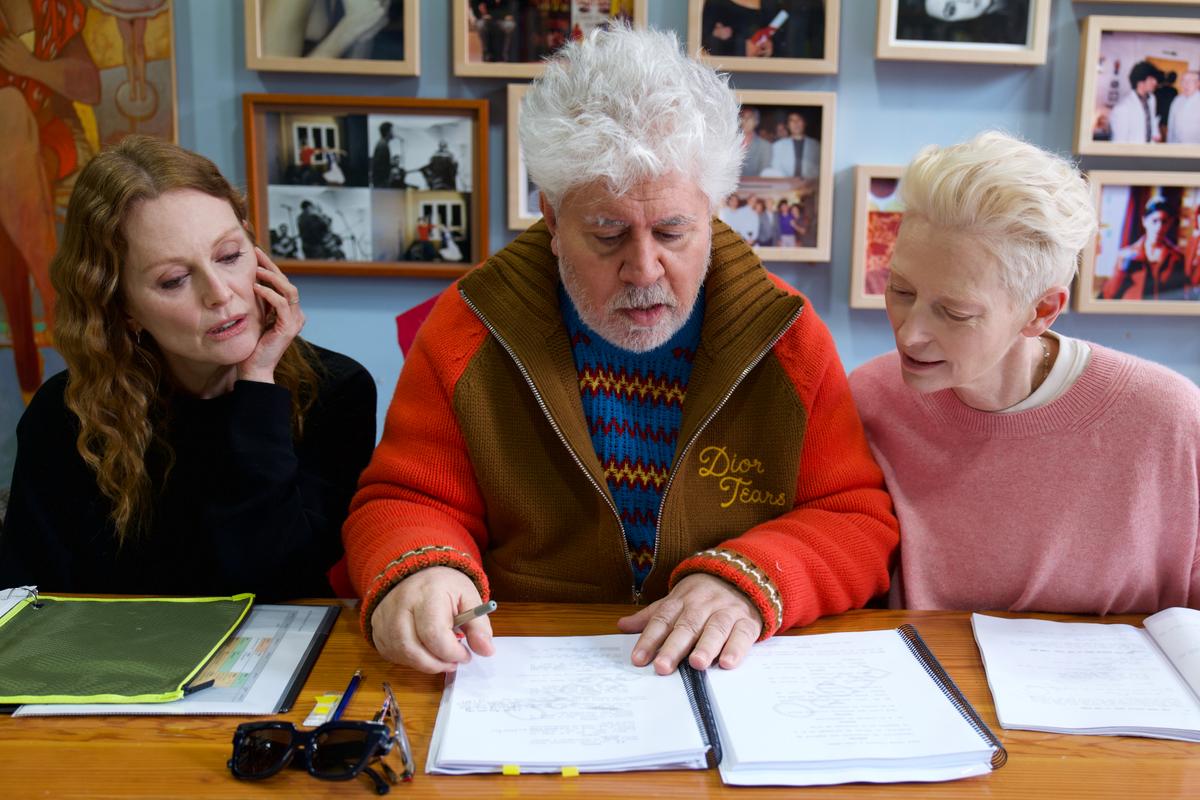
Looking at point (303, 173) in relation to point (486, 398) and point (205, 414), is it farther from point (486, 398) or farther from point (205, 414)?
point (486, 398)

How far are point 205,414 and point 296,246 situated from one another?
95 cm

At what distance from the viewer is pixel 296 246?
92.9 inches

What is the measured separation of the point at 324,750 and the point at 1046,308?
107cm

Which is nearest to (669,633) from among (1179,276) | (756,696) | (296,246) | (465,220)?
(756,696)

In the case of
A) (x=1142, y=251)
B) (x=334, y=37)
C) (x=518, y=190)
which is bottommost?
(x=1142, y=251)

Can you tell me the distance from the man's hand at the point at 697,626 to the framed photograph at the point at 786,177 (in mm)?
1372

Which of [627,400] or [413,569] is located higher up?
[627,400]

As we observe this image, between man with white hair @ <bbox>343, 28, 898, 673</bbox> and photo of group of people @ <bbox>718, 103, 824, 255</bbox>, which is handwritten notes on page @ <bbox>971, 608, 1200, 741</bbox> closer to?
man with white hair @ <bbox>343, 28, 898, 673</bbox>

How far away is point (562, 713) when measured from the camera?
3.26 feet

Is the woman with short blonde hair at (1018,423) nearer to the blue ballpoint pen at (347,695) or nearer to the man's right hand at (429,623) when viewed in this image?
the man's right hand at (429,623)

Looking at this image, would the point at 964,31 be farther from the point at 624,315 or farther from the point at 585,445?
the point at 585,445

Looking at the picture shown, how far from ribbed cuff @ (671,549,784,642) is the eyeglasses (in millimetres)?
446

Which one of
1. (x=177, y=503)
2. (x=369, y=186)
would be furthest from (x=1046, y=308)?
(x=369, y=186)

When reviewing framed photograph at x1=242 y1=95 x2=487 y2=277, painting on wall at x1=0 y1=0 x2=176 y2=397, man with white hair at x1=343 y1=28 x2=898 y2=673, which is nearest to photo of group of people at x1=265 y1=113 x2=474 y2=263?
framed photograph at x1=242 y1=95 x2=487 y2=277
